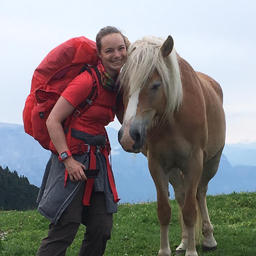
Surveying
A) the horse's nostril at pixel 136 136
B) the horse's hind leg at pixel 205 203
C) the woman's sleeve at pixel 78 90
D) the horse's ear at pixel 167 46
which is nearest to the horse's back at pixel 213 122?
the horse's hind leg at pixel 205 203

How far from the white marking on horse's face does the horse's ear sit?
504mm

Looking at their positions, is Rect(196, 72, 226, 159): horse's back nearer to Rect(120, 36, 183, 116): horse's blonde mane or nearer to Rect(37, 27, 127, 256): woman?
Rect(120, 36, 183, 116): horse's blonde mane

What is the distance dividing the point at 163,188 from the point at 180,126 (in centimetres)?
79

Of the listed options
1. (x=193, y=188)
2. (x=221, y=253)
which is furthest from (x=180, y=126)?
(x=221, y=253)

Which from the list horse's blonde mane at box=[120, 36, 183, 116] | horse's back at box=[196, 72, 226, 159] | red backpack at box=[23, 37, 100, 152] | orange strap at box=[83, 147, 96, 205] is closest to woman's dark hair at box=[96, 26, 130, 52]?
red backpack at box=[23, 37, 100, 152]

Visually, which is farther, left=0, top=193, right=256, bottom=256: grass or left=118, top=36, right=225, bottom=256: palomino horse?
left=0, top=193, right=256, bottom=256: grass

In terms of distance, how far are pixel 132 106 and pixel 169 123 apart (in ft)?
3.26

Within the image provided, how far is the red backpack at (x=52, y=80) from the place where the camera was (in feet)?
12.4

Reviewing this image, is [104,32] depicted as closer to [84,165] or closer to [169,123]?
[84,165]

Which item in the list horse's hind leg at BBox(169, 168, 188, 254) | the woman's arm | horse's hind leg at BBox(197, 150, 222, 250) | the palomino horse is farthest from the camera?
horse's hind leg at BBox(197, 150, 222, 250)

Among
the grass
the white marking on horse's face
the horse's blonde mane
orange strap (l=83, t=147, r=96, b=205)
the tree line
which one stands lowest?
the tree line

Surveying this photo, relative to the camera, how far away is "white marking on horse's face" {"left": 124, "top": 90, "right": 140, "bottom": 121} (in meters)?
3.92

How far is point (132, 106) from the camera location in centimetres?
399

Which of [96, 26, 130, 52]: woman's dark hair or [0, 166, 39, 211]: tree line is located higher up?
[96, 26, 130, 52]: woman's dark hair
